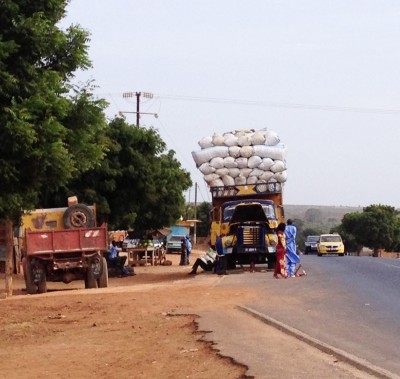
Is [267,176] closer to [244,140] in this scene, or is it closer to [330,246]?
[244,140]

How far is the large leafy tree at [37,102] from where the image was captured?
1557 cm

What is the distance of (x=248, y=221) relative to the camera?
108 ft

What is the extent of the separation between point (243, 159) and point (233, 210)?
126 inches

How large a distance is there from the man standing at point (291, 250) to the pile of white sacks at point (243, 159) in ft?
22.9

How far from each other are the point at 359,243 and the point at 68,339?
105 metres

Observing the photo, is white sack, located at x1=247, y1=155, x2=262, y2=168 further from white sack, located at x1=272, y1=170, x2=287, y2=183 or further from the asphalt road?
the asphalt road

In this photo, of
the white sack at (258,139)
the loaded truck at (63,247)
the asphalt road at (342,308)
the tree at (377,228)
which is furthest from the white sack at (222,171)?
the tree at (377,228)

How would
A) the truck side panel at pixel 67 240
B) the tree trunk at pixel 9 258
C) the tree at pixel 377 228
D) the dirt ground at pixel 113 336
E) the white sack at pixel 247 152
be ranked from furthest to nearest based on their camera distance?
the tree at pixel 377 228, the white sack at pixel 247 152, the truck side panel at pixel 67 240, the tree trunk at pixel 9 258, the dirt ground at pixel 113 336

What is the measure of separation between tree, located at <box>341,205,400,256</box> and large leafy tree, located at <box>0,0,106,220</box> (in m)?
100

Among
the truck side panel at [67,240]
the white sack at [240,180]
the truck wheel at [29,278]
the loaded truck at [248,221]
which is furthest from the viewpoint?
the white sack at [240,180]

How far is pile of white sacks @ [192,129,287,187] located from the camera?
35.4 metres

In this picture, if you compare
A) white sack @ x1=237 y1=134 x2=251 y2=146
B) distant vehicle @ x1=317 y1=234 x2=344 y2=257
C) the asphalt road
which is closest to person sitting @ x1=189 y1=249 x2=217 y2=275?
white sack @ x1=237 y1=134 x2=251 y2=146

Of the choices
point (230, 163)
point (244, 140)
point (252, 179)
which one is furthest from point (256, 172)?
point (244, 140)

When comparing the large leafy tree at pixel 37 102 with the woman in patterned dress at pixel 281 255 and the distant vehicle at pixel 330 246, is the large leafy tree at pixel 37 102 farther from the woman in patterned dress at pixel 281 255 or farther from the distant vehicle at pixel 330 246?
the distant vehicle at pixel 330 246
